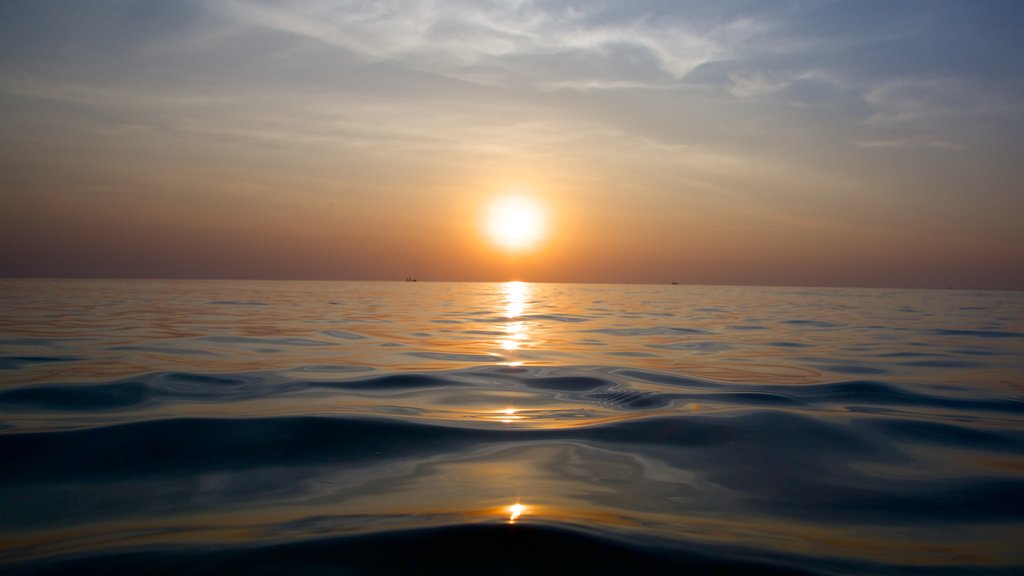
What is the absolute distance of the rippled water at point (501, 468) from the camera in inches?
93.9

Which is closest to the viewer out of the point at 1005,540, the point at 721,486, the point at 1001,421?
the point at 1005,540

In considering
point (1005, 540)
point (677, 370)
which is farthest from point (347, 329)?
point (1005, 540)

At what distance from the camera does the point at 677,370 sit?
8086mm

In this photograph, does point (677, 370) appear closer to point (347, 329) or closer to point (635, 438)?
point (635, 438)

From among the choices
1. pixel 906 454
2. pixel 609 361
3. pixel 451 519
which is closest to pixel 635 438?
pixel 906 454

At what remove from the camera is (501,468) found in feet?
11.9

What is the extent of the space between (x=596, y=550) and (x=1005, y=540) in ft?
5.73

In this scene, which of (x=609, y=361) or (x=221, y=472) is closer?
(x=221, y=472)

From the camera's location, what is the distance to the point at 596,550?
7.71 ft

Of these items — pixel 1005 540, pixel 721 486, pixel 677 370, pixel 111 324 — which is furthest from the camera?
pixel 111 324

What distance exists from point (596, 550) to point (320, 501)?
1.38 metres

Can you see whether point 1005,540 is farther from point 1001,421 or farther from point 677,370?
point 677,370

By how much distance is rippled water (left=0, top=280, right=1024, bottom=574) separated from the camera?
2.38 metres

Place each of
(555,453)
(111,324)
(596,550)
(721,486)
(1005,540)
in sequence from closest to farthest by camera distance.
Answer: (596,550), (1005,540), (721,486), (555,453), (111,324)
